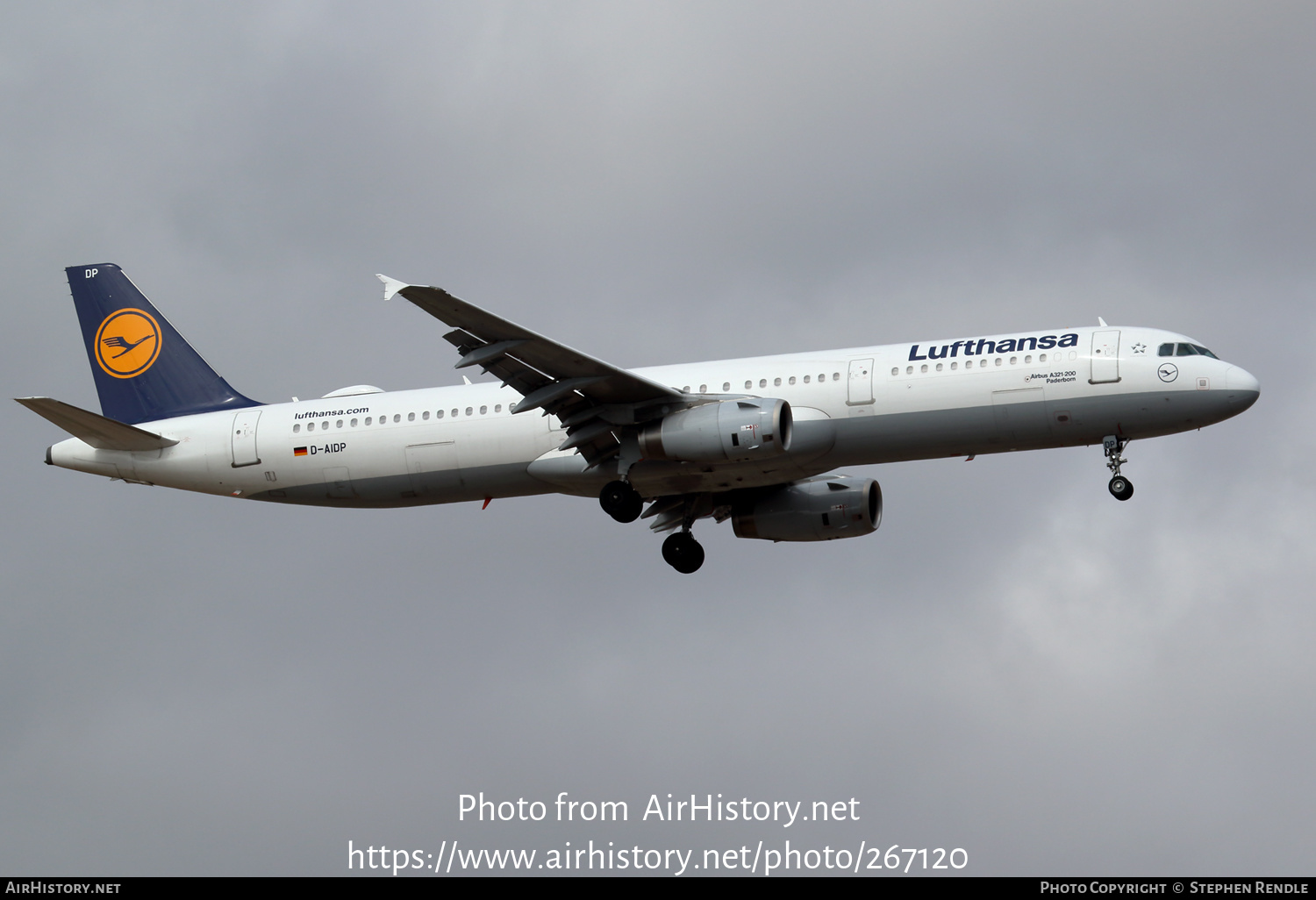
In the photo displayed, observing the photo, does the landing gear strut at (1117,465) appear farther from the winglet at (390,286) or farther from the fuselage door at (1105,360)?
the winglet at (390,286)

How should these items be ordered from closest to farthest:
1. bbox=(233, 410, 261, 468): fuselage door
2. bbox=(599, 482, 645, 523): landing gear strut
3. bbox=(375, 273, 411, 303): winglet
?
bbox=(375, 273, 411, 303): winglet
bbox=(599, 482, 645, 523): landing gear strut
bbox=(233, 410, 261, 468): fuselage door

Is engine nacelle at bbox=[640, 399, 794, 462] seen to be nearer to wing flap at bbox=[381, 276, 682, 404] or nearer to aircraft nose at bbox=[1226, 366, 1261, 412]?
wing flap at bbox=[381, 276, 682, 404]

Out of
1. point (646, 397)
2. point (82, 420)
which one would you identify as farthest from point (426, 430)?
point (82, 420)

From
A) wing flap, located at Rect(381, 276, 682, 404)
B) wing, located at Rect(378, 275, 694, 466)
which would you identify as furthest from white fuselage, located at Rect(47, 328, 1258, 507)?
wing flap, located at Rect(381, 276, 682, 404)

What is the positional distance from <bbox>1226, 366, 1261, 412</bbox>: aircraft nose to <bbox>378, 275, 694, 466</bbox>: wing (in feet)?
42.7

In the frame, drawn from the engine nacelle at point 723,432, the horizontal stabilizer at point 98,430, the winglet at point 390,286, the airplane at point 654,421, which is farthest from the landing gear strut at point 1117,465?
the horizontal stabilizer at point 98,430

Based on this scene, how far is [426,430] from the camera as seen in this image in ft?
135

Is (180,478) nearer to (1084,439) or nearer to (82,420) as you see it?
(82,420)

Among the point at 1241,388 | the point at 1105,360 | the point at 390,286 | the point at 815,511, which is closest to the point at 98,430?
the point at 390,286

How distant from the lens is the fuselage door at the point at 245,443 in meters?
42.8

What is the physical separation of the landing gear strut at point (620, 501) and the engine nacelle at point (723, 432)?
5.49ft

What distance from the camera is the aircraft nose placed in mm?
36531

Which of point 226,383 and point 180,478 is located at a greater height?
point 226,383

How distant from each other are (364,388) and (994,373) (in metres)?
17.6
